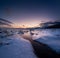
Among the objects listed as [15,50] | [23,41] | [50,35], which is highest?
[50,35]

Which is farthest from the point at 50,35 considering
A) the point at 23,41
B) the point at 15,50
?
the point at 15,50

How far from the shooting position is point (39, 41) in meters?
3.50

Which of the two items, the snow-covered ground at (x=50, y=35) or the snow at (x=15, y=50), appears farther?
the snow-covered ground at (x=50, y=35)

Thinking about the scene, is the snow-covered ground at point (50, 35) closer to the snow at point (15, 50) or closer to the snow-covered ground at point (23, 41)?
the snow-covered ground at point (23, 41)

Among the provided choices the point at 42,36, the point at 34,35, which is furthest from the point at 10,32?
the point at 42,36

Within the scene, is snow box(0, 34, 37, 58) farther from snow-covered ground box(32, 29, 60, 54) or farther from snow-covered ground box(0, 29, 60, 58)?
snow-covered ground box(32, 29, 60, 54)

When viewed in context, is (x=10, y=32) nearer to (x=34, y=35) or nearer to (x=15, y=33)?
(x=15, y=33)

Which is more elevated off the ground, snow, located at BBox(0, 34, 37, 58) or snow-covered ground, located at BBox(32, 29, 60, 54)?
snow-covered ground, located at BBox(32, 29, 60, 54)

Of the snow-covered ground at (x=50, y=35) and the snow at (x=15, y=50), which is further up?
the snow-covered ground at (x=50, y=35)

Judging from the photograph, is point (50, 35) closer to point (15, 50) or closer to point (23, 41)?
point (23, 41)

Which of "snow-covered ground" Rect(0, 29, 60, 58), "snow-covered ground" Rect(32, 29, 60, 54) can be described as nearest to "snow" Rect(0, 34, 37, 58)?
"snow-covered ground" Rect(0, 29, 60, 58)

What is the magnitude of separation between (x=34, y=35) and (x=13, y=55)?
30.4 inches

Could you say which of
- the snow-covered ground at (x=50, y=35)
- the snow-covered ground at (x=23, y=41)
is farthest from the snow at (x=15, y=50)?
the snow-covered ground at (x=50, y=35)

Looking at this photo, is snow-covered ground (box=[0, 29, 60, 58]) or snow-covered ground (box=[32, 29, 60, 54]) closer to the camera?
snow-covered ground (box=[0, 29, 60, 58])
